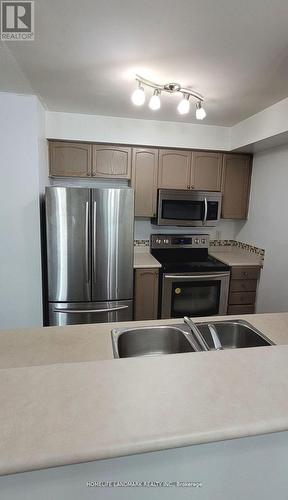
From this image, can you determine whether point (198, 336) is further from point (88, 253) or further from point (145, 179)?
point (145, 179)

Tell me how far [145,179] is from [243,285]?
1.62m

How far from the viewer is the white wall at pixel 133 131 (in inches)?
110

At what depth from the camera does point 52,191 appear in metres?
2.39

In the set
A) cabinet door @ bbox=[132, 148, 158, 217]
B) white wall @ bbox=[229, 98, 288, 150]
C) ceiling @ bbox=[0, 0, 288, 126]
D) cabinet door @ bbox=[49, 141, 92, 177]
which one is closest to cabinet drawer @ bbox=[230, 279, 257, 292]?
cabinet door @ bbox=[132, 148, 158, 217]

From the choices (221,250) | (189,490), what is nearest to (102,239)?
(221,250)

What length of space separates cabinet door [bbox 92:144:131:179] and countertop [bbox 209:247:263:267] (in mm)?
1489

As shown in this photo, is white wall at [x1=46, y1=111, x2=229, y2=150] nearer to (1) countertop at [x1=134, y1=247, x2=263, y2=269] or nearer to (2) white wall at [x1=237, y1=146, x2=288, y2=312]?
(2) white wall at [x1=237, y1=146, x2=288, y2=312]

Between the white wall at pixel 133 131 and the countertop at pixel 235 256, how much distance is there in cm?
126

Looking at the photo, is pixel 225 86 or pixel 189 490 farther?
pixel 225 86

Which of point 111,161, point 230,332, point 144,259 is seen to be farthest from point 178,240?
point 230,332

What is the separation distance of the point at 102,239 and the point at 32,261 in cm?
66

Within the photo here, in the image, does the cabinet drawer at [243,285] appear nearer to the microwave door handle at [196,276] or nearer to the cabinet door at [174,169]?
the microwave door handle at [196,276]

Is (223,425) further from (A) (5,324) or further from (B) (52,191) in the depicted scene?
(A) (5,324)

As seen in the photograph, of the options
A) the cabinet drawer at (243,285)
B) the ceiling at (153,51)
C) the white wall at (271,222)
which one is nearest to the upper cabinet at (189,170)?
the white wall at (271,222)
